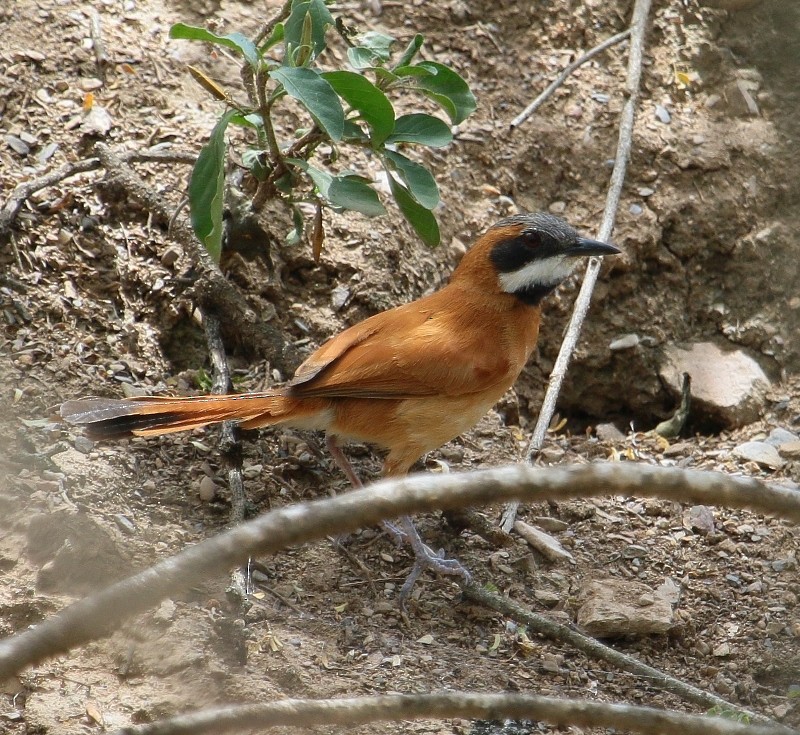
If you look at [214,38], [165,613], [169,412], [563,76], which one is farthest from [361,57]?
[165,613]

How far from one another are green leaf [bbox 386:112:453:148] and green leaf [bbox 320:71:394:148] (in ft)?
0.65

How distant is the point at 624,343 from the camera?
20.1 ft

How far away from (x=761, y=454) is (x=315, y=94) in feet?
10.5

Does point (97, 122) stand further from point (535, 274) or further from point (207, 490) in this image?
point (535, 274)

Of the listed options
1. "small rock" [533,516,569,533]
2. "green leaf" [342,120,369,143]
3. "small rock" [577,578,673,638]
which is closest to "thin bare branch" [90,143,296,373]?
"green leaf" [342,120,369,143]

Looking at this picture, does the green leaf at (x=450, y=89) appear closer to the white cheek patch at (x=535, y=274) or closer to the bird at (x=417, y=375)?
the bird at (x=417, y=375)

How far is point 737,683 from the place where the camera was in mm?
3895

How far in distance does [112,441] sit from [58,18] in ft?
8.58

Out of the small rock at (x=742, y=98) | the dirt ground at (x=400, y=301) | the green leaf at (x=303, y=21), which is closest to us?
the dirt ground at (x=400, y=301)

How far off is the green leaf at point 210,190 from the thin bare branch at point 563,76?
2561 mm

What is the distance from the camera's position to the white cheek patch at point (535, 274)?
5.00m

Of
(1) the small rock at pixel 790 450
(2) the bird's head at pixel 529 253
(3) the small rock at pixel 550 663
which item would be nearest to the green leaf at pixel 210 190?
(2) the bird's head at pixel 529 253

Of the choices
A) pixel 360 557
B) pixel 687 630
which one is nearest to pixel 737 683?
pixel 687 630

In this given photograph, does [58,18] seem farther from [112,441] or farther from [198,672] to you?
[198,672]
